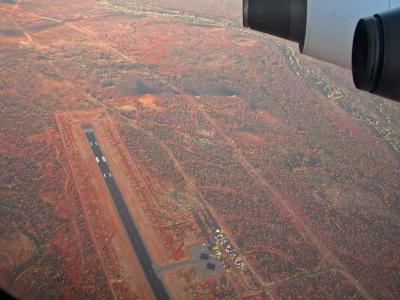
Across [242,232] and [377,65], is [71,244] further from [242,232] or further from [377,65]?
[377,65]

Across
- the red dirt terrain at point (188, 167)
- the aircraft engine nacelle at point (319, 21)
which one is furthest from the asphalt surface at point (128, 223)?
the aircraft engine nacelle at point (319, 21)

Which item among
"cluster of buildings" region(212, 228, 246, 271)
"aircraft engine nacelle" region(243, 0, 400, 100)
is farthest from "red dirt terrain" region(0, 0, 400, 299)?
"aircraft engine nacelle" region(243, 0, 400, 100)

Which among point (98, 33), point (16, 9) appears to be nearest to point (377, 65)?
point (98, 33)

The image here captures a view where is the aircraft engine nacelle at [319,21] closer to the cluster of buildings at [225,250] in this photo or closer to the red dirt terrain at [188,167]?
the red dirt terrain at [188,167]

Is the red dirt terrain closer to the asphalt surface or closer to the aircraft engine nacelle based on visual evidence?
the asphalt surface

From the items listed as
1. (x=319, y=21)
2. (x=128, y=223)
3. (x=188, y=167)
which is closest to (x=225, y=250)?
(x=128, y=223)

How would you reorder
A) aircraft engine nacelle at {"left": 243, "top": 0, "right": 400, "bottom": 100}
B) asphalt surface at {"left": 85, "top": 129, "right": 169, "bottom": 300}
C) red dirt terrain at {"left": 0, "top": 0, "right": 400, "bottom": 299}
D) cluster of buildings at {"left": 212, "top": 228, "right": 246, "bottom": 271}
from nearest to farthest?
aircraft engine nacelle at {"left": 243, "top": 0, "right": 400, "bottom": 100} → asphalt surface at {"left": 85, "top": 129, "right": 169, "bottom": 300} → red dirt terrain at {"left": 0, "top": 0, "right": 400, "bottom": 299} → cluster of buildings at {"left": 212, "top": 228, "right": 246, "bottom": 271}

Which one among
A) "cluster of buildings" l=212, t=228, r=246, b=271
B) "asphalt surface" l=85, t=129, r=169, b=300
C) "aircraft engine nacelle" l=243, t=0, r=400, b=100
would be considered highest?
"aircraft engine nacelle" l=243, t=0, r=400, b=100
